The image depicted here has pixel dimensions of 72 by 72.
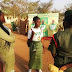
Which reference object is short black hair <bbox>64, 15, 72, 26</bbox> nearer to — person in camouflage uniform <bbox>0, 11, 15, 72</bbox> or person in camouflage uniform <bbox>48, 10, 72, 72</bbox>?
person in camouflage uniform <bbox>48, 10, 72, 72</bbox>

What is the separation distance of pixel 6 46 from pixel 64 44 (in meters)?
1.09

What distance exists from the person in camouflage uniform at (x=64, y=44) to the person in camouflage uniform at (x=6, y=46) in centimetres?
81

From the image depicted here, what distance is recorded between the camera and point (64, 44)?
1.44m

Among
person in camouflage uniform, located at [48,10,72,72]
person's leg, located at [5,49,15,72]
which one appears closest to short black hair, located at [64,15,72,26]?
person in camouflage uniform, located at [48,10,72,72]

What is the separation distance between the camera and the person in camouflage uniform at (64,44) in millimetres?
1430

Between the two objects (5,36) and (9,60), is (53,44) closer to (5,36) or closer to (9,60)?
(5,36)

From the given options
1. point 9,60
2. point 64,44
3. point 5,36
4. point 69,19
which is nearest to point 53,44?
point 64,44

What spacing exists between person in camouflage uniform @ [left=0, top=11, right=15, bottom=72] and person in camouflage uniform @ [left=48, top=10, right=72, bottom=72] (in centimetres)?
81

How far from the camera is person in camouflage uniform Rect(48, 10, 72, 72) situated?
56.3 inches

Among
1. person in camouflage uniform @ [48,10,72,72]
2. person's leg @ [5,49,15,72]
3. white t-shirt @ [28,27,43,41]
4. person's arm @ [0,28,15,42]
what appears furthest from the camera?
white t-shirt @ [28,27,43,41]

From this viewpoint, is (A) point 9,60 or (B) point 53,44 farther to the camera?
(A) point 9,60

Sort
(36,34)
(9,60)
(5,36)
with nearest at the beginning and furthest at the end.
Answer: (5,36), (9,60), (36,34)

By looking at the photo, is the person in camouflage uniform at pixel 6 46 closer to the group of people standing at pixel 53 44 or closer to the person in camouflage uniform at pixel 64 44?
the group of people standing at pixel 53 44

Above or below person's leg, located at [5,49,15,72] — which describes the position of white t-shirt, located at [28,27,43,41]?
above
